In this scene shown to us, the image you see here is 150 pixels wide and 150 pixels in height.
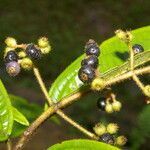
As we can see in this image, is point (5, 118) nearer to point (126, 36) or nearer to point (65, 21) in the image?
point (126, 36)

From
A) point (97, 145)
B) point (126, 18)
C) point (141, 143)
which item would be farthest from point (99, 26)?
point (97, 145)

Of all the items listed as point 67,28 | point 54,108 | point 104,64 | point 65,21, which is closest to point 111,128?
point 54,108

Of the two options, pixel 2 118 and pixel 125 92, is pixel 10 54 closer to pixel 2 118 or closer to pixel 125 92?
pixel 2 118

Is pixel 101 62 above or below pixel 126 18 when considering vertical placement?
below

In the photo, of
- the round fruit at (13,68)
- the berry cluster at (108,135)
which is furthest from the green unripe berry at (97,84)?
the round fruit at (13,68)

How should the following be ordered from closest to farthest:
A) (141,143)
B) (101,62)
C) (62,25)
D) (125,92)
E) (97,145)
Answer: (97,145)
(101,62)
(141,143)
(125,92)
(62,25)

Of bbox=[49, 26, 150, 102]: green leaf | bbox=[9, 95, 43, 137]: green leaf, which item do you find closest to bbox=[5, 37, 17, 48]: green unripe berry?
bbox=[49, 26, 150, 102]: green leaf
